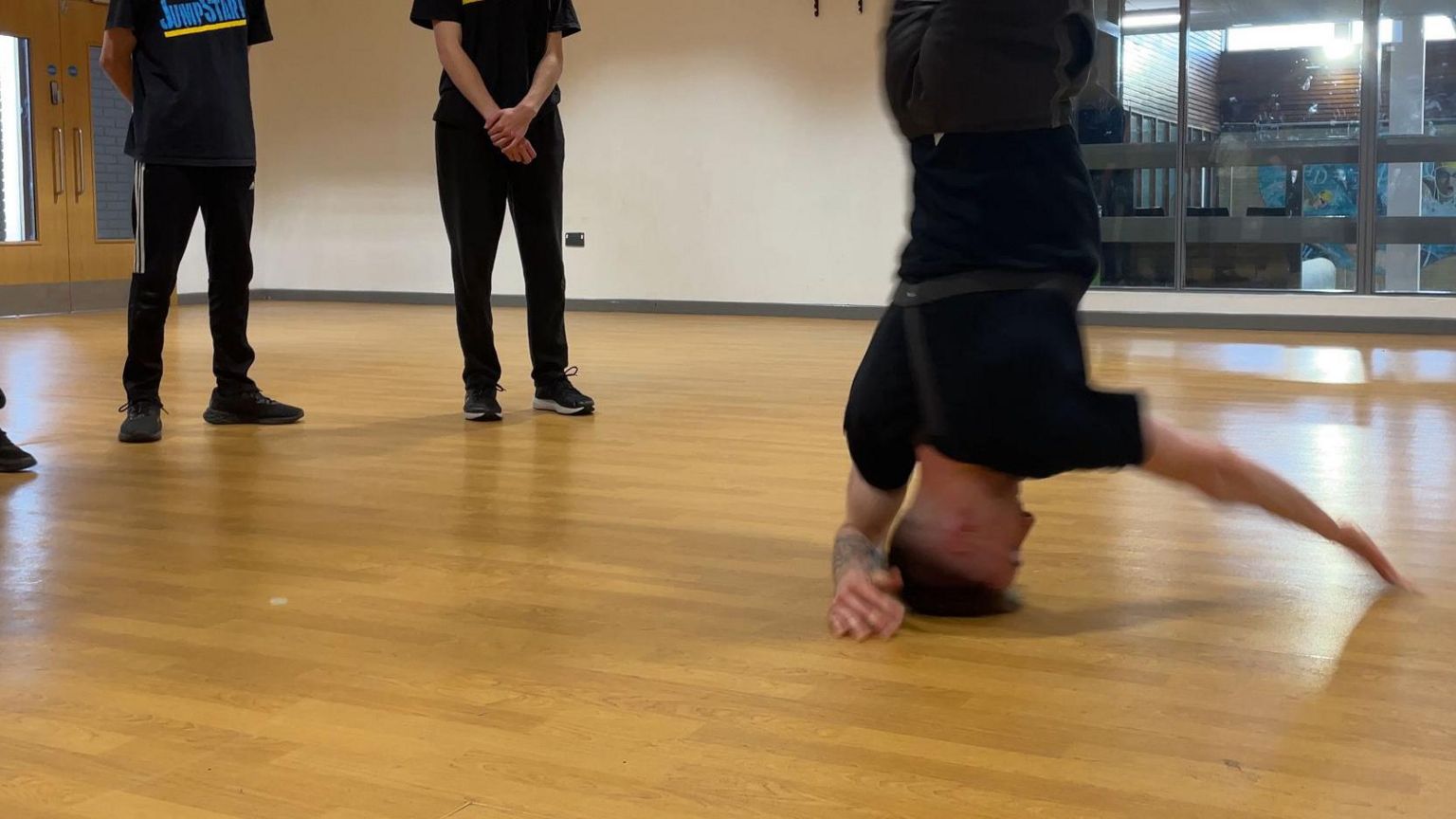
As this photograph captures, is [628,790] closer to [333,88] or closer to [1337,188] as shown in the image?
[1337,188]

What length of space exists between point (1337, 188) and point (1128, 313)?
52.4 inches

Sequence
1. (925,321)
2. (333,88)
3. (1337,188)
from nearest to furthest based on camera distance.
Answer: (925,321) < (1337,188) < (333,88)

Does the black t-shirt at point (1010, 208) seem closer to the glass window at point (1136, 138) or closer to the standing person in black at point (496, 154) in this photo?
the standing person in black at point (496, 154)

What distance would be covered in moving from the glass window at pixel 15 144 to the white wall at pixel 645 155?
1.54 metres

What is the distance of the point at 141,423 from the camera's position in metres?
3.60

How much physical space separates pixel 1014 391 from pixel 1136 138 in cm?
728

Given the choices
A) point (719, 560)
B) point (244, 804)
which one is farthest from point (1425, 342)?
point (244, 804)

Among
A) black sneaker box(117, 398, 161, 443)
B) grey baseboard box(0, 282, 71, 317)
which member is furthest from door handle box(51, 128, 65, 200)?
black sneaker box(117, 398, 161, 443)

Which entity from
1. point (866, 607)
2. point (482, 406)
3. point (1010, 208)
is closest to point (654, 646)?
point (866, 607)

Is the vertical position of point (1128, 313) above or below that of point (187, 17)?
below

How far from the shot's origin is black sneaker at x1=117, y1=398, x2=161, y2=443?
355cm

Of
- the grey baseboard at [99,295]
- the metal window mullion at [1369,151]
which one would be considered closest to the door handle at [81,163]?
the grey baseboard at [99,295]

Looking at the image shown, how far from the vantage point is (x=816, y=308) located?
9203 millimetres

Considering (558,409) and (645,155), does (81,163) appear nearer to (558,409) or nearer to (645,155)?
(645,155)
